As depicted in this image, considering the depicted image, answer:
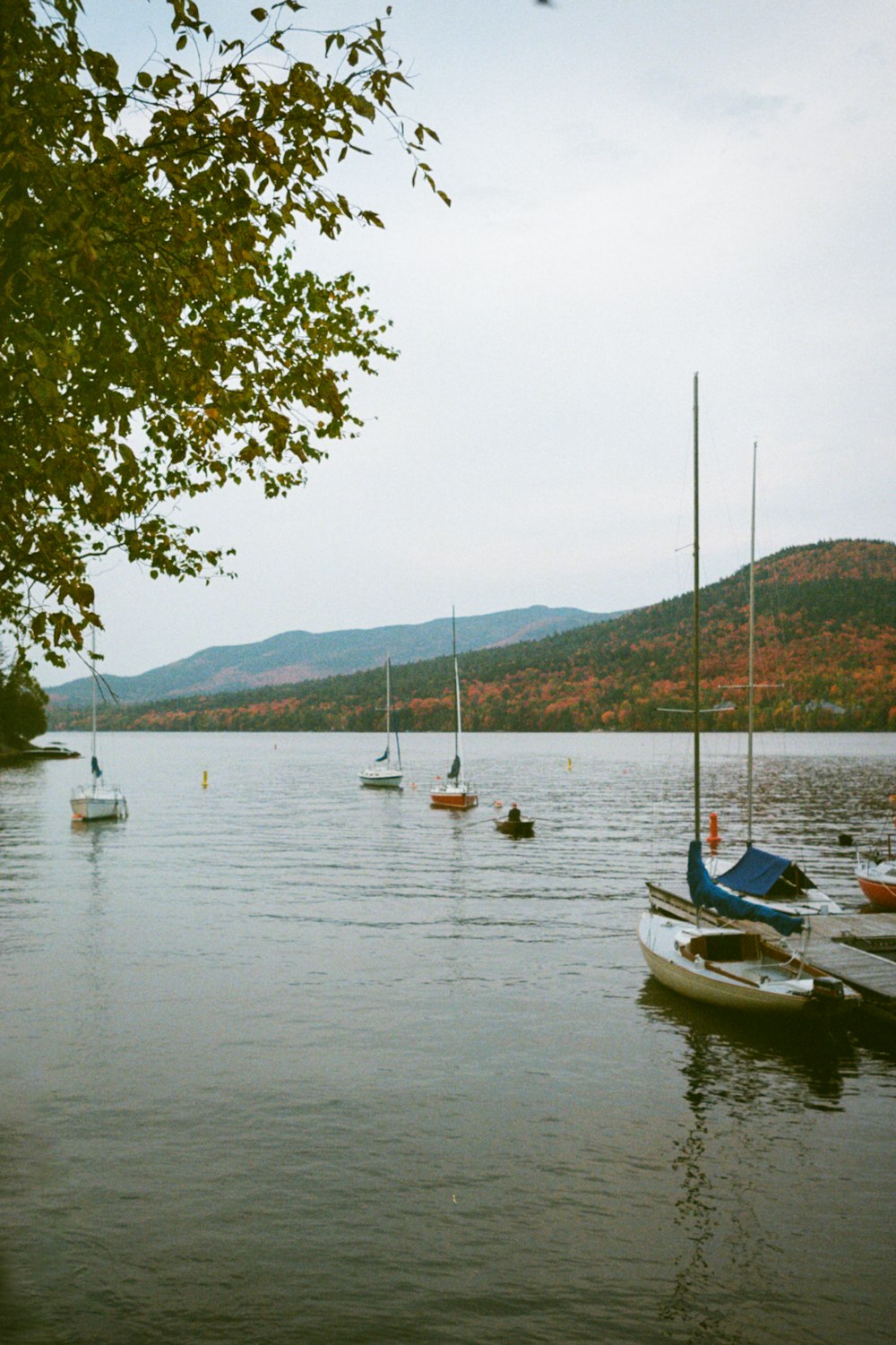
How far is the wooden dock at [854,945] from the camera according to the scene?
72.1 feet

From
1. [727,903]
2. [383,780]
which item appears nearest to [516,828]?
[727,903]

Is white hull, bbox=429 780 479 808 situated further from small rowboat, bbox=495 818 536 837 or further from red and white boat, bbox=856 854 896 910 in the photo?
red and white boat, bbox=856 854 896 910

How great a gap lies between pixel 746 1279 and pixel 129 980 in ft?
60.8

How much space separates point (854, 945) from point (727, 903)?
4.71m

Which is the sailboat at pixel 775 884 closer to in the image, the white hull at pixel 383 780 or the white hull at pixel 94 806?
the white hull at pixel 94 806

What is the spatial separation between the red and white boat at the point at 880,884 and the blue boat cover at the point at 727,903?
12.1 metres

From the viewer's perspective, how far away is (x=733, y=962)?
76.9 ft

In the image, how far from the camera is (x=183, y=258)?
7582 millimetres

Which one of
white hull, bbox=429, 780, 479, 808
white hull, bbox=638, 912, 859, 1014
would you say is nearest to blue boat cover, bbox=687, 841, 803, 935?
white hull, bbox=638, 912, 859, 1014

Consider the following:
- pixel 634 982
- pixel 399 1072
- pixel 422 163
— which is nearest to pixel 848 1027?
pixel 634 982

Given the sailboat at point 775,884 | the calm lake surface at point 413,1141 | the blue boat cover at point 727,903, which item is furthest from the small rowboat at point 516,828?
the blue boat cover at point 727,903

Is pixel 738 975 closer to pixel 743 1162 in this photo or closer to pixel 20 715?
pixel 743 1162

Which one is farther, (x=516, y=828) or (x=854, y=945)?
(x=516, y=828)

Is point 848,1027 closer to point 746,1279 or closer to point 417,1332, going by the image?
point 746,1279
